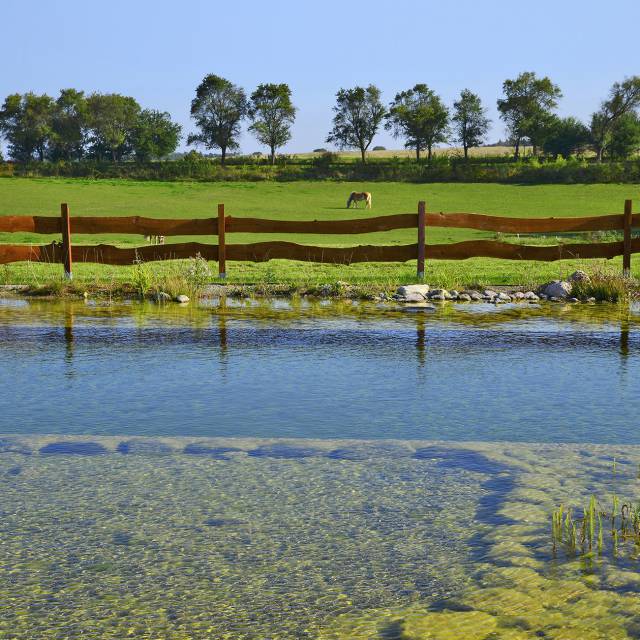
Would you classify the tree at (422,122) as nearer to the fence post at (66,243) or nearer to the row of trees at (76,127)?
the row of trees at (76,127)

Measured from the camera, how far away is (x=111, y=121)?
127m

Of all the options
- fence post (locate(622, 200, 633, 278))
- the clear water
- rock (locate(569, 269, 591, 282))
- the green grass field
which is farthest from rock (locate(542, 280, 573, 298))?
the green grass field

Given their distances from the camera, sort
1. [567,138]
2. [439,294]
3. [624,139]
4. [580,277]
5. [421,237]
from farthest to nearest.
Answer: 1. [567,138]
2. [624,139]
3. [421,237]
4. [580,277]
5. [439,294]

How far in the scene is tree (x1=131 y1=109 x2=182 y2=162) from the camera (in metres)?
128

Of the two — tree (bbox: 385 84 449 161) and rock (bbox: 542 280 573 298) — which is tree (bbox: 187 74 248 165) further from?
rock (bbox: 542 280 573 298)

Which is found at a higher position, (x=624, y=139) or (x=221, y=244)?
(x=624, y=139)

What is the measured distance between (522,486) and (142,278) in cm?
1027

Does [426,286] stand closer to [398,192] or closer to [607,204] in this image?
[607,204]

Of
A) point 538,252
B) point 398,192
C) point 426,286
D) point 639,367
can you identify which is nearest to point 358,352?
point 639,367

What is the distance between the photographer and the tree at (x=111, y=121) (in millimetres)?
125188

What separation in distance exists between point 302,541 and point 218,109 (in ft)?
388

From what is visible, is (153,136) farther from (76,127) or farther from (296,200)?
(296,200)

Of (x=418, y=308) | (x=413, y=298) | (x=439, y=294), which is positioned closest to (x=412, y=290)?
(x=413, y=298)

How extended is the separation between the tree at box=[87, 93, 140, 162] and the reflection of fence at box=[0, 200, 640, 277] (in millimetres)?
109866
